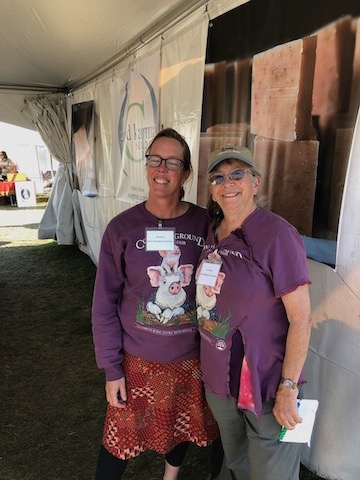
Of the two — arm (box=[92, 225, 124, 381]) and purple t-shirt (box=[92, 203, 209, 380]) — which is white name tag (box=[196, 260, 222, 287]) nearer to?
purple t-shirt (box=[92, 203, 209, 380])

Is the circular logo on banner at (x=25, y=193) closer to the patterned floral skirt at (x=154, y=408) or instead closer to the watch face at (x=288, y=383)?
the patterned floral skirt at (x=154, y=408)

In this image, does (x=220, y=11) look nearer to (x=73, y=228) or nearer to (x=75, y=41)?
(x=75, y=41)

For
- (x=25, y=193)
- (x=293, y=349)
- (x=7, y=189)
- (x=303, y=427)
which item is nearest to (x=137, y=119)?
(x=293, y=349)

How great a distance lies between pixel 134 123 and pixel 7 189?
9210 mm

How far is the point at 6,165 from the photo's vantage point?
452 inches

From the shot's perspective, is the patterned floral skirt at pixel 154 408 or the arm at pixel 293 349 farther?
the patterned floral skirt at pixel 154 408

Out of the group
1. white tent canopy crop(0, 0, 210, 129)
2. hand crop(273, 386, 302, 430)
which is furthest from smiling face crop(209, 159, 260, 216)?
white tent canopy crop(0, 0, 210, 129)

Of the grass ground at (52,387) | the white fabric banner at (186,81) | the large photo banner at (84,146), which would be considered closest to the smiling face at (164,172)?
the white fabric banner at (186,81)

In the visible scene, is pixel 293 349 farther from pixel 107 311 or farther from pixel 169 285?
pixel 107 311

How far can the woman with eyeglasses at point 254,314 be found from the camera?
102 cm

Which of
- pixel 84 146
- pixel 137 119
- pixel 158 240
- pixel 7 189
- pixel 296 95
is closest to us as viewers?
pixel 158 240

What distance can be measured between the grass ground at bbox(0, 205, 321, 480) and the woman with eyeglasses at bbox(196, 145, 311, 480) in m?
0.74

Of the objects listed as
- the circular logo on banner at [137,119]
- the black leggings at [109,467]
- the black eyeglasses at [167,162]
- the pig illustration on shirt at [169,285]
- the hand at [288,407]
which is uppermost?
the circular logo on banner at [137,119]

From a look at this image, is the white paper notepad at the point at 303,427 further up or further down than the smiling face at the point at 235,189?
further down
